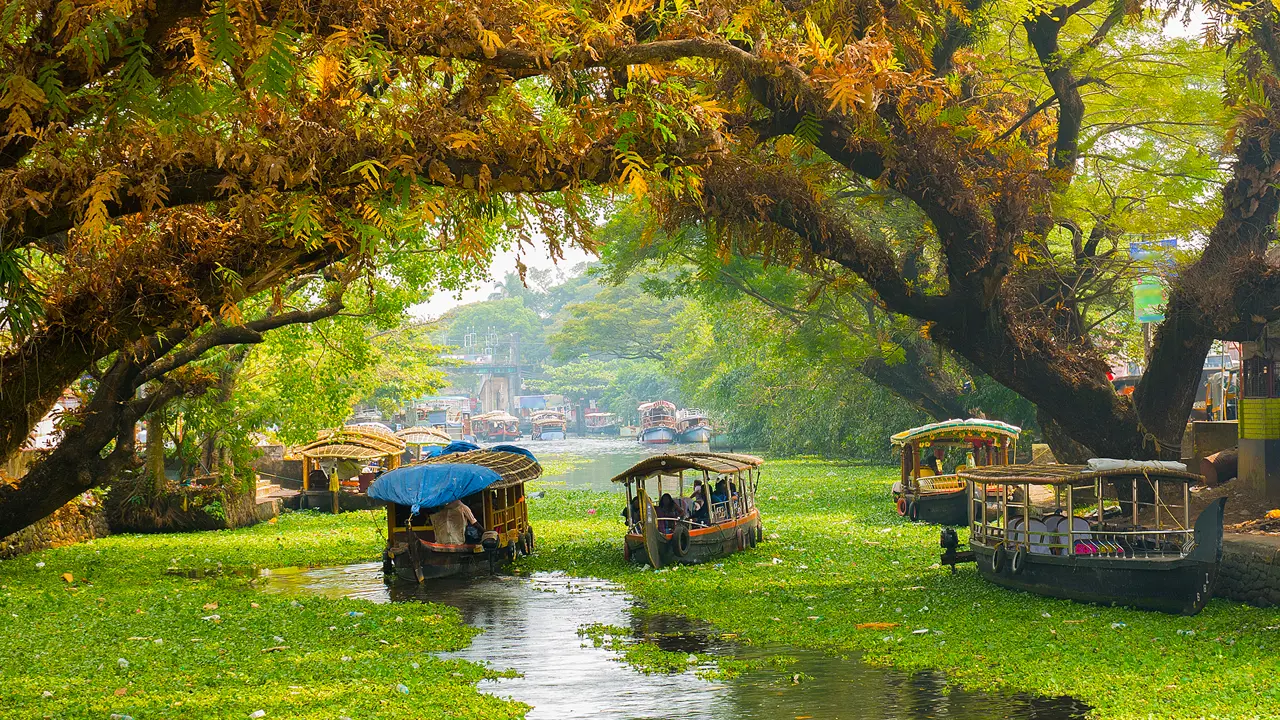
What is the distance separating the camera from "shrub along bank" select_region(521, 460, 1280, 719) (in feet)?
30.1

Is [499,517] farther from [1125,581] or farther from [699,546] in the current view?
[1125,581]

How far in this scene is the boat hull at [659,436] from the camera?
7119cm

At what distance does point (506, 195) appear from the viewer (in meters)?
6.88

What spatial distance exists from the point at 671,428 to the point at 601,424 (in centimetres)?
2501

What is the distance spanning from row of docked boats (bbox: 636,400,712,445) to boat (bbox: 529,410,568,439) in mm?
11744

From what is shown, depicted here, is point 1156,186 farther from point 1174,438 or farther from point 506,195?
point 506,195

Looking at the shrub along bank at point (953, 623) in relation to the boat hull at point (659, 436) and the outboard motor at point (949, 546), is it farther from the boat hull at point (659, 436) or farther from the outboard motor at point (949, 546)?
the boat hull at point (659, 436)

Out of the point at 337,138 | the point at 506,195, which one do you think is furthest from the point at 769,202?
the point at 337,138

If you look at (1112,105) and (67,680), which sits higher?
(1112,105)

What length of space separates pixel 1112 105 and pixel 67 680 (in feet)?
55.8

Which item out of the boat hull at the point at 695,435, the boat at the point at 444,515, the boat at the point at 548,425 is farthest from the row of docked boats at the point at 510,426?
the boat at the point at 444,515

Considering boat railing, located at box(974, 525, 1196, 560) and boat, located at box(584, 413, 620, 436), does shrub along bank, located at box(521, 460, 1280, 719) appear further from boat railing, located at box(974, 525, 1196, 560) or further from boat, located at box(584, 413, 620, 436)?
boat, located at box(584, 413, 620, 436)

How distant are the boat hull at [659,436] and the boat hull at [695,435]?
68cm

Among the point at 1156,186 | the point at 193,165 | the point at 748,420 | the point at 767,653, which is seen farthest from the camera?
the point at 748,420
